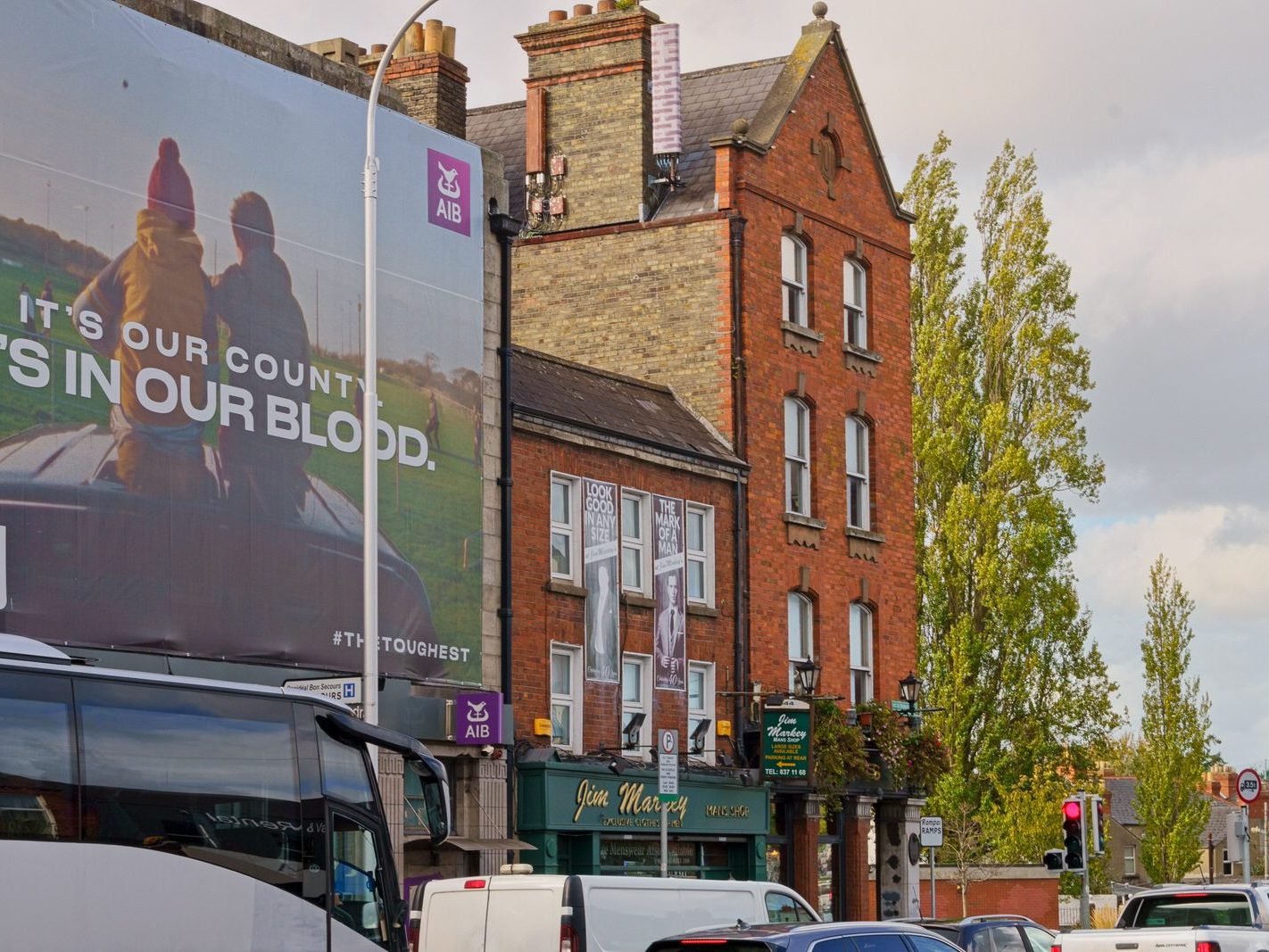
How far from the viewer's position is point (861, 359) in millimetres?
39750

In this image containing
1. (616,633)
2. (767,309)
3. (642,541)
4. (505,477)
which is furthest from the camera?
(767,309)

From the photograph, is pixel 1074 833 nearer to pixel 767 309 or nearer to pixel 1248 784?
pixel 1248 784

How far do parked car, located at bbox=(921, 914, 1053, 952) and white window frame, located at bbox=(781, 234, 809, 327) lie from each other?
1685 cm

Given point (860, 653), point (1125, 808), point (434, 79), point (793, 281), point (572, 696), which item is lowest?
point (1125, 808)

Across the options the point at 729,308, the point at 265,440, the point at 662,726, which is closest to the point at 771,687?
the point at 662,726

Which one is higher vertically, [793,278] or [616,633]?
[793,278]

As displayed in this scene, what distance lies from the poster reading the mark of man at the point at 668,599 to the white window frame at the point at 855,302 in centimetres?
787

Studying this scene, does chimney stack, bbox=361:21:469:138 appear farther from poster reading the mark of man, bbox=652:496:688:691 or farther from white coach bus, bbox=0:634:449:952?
white coach bus, bbox=0:634:449:952

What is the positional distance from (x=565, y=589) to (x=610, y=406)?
4001 mm

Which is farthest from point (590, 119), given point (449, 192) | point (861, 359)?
point (449, 192)

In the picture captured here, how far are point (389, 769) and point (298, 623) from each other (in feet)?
8.63

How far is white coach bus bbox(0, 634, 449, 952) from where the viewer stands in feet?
43.1

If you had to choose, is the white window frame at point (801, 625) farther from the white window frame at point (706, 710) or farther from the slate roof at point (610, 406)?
the slate roof at point (610, 406)

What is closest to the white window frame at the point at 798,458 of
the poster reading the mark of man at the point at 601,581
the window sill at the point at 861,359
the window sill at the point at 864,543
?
the window sill at the point at 864,543
